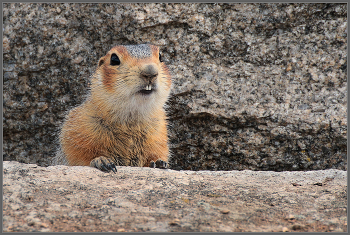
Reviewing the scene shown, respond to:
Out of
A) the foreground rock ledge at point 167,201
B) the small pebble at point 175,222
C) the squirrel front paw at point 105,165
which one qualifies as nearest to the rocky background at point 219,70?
the foreground rock ledge at point 167,201

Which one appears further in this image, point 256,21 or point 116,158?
point 256,21

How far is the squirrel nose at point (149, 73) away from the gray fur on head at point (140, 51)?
366 mm

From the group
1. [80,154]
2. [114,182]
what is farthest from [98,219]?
[80,154]

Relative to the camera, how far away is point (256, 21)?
547cm

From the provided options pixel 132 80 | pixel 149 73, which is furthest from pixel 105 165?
pixel 149 73

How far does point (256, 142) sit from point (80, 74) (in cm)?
296

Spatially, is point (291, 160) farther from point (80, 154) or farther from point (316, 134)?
point (80, 154)

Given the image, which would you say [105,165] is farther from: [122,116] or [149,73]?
[149,73]

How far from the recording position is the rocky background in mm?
5332

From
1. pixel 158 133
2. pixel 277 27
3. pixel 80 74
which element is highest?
pixel 277 27

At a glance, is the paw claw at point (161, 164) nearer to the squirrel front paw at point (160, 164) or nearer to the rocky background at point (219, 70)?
the squirrel front paw at point (160, 164)

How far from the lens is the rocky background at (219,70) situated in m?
5.33

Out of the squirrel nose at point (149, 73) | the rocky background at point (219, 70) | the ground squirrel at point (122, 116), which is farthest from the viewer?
the rocky background at point (219, 70)

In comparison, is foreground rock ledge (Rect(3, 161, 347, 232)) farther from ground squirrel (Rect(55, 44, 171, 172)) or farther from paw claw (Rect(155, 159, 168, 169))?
ground squirrel (Rect(55, 44, 171, 172))
